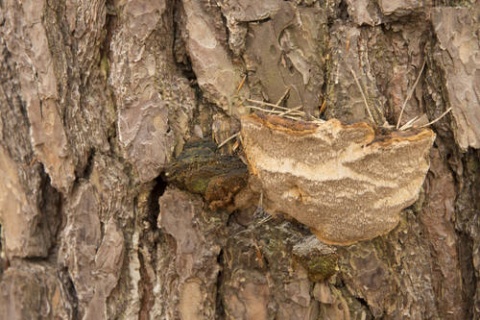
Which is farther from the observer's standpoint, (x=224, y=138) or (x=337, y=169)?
(x=224, y=138)

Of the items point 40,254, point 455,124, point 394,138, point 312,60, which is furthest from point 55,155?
point 455,124

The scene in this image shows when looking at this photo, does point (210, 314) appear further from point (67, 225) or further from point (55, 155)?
point (55, 155)

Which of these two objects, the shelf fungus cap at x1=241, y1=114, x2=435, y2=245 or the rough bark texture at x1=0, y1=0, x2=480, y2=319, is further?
the rough bark texture at x1=0, y1=0, x2=480, y2=319

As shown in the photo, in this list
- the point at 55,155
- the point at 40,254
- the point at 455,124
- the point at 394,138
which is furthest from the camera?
the point at 40,254

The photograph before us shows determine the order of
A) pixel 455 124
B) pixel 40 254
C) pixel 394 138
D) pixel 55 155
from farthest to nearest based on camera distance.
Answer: pixel 40 254 → pixel 55 155 → pixel 455 124 → pixel 394 138

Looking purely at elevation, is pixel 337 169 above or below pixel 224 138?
below
